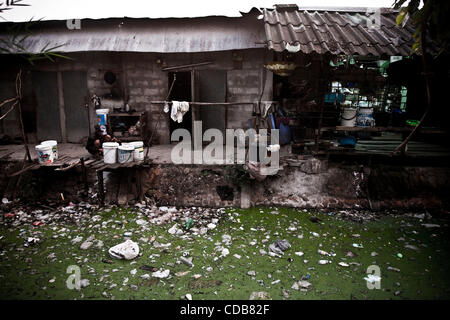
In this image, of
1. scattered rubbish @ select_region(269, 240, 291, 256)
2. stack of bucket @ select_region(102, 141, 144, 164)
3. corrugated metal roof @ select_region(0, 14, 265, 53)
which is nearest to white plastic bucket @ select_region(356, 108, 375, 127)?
corrugated metal roof @ select_region(0, 14, 265, 53)

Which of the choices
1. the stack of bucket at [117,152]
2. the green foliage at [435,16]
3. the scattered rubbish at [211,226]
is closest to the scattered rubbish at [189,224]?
the scattered rubbish at [211,226]

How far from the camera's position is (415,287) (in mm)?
4008

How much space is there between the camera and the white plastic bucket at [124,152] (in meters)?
6.05

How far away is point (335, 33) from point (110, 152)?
5268 millimetres

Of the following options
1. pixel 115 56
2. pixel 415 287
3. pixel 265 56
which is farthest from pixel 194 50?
pixel 415 287

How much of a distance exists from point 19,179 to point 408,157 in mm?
8571

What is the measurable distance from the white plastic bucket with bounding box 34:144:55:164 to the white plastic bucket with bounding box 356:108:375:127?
21.5ft

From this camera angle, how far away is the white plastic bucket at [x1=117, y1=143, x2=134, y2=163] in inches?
238

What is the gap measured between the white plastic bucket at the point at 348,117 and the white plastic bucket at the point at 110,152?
4785 millimetres

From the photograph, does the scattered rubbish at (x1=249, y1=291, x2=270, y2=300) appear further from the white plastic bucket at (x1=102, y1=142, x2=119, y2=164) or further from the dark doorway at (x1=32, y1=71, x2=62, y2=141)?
the dark doorway at (x1=32, y1=71, x2=62, y2=141)

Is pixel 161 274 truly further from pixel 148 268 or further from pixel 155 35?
pixel 155 35

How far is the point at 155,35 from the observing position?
721 centimetres

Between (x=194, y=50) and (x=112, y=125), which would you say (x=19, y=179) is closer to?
(x=112, y=125)

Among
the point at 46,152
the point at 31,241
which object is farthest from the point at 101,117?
the point at 31,241
